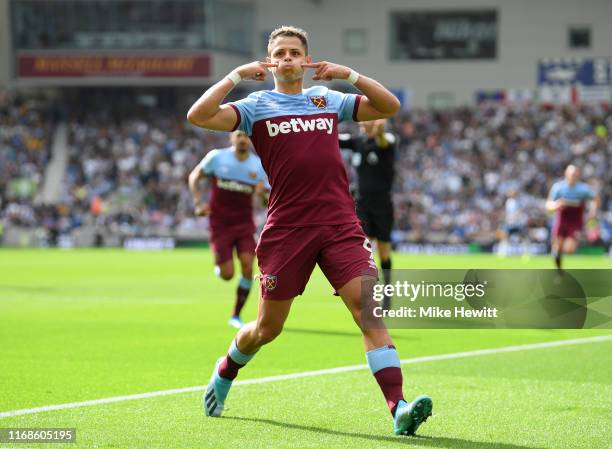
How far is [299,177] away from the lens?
267 inches

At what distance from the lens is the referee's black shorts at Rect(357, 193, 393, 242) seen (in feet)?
49.0

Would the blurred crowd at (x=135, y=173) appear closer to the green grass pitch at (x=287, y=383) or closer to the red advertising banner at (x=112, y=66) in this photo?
the red advertising banner at (x=112, y=66)

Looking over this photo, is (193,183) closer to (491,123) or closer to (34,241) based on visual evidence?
(34,241)

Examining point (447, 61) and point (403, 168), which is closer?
point (403, 168)

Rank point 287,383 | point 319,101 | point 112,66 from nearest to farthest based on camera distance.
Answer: point 319,101 → point 287,383 → point 112,66

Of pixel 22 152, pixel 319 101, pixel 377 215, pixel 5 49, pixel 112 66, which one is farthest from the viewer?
pixel 5 49

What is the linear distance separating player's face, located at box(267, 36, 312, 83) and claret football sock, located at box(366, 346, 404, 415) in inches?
74.9

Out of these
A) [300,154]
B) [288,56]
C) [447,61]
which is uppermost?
[288,56]

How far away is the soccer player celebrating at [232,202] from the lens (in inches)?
550

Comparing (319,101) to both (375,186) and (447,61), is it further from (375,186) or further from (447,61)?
(447,61)

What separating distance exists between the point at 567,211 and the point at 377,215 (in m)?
7.18

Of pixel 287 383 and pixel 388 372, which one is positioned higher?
pixel 388 372

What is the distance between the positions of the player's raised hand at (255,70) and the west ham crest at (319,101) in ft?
1.14

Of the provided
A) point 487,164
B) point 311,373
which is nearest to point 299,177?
point 311,373
